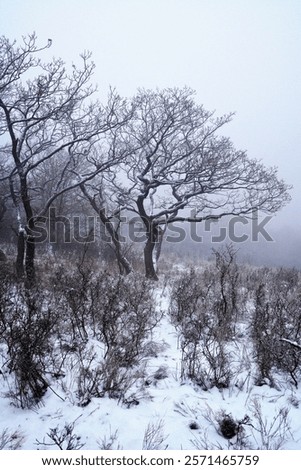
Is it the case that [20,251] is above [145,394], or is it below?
above

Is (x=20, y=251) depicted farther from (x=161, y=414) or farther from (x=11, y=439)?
(x=161, y=414)

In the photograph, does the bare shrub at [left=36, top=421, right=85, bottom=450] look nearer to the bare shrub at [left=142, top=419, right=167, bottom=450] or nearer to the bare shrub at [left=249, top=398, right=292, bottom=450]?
the bare shrub at [left=142, top=419, right=167, bottom=450]

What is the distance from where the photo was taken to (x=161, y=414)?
102 inches

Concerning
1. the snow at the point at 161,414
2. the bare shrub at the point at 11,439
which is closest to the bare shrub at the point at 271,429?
the snow at the point at 161,414

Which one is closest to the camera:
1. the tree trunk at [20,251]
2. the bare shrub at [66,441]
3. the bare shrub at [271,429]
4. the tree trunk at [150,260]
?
the bare shrub at [66,441]

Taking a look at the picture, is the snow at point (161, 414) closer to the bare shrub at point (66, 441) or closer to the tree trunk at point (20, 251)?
the bare shrub at point (66, 441)

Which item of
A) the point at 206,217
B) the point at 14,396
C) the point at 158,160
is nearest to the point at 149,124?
the point at 158,160

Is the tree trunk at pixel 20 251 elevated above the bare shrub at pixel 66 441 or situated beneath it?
elevated above

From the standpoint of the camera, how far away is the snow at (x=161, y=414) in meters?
2.26

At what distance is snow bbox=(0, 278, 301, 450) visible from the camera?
226 centimetres

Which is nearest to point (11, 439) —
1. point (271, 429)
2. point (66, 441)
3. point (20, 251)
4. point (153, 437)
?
point (66, 441)

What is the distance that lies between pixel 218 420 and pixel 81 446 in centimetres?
139
